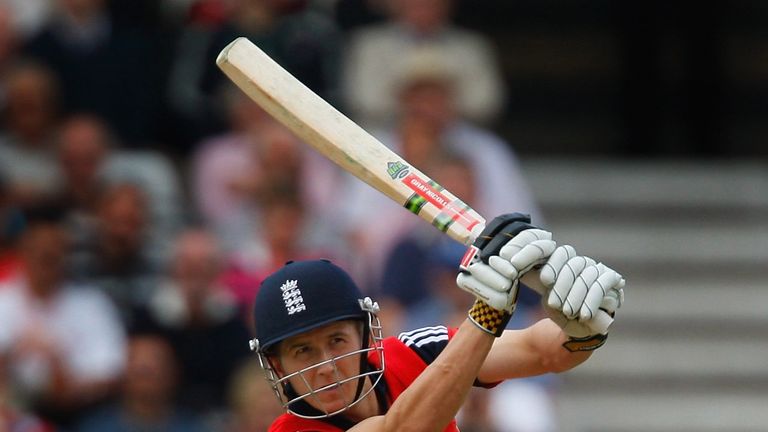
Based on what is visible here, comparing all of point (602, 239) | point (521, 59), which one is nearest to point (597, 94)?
point (521, 59)

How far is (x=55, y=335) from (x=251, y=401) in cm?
99

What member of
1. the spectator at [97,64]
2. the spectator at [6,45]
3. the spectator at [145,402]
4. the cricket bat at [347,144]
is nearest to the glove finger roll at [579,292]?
the cricket bat at [347,144]

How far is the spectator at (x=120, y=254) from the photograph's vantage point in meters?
7.61

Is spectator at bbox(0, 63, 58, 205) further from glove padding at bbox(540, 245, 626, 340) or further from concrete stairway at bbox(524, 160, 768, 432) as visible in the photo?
glove padding at bbox(540, 245, 626, 340)

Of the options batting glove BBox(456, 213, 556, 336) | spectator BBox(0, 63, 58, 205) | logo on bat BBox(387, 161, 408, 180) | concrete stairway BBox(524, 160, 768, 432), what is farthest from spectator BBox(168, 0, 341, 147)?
batting glove BBox(456, 213, 556, 336)

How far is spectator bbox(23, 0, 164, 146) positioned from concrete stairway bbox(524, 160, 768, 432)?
2.27 metres

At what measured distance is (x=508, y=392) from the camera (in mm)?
7422

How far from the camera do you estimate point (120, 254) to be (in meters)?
7.66

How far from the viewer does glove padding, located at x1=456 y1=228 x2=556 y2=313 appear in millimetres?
4039

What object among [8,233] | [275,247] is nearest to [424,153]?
[275,247]

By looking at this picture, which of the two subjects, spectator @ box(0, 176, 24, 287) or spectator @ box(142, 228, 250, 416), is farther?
spectator @ box(0, 176, 24, 287)

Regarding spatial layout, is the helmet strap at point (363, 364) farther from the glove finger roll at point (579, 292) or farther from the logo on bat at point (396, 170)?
the glove finger roll at point (579, 292)

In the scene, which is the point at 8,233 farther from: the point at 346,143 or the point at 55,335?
the point at 346,143

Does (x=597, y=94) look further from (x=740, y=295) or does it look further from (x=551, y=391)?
(x=551, y=391)
